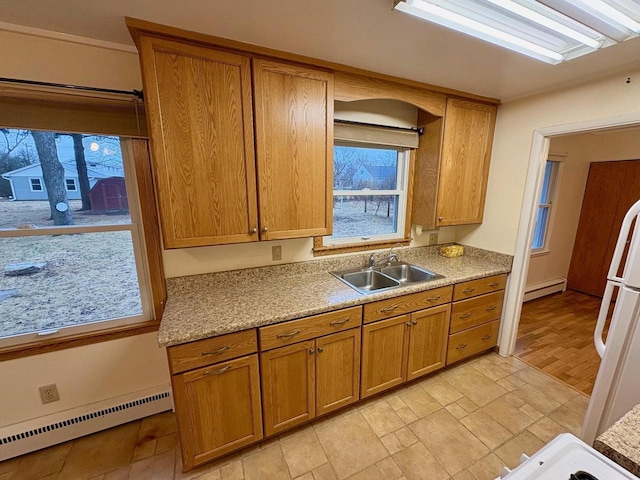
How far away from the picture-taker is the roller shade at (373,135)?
2004 millimetres

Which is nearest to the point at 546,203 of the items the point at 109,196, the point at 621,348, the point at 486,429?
the point at 621,348

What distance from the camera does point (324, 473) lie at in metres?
1.49

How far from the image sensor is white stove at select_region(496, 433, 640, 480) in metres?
0.59

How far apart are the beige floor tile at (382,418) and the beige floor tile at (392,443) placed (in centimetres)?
3

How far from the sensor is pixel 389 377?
77.2 inches

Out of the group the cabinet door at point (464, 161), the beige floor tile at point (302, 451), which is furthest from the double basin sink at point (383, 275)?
the beige floor tile at point (302, 451)

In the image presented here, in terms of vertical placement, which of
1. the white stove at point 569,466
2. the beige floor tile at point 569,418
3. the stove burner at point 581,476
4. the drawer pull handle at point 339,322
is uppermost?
the stove burner at point 581,476

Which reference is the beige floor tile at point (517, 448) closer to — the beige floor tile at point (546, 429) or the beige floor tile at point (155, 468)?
A: the beige floor tile at point (546, 429)

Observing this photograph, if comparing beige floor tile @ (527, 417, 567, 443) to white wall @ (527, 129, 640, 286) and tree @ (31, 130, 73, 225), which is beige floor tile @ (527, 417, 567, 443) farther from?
tree @ (31, 130, 73, 225)

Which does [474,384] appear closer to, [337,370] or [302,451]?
[337,370]

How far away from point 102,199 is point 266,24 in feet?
4.42

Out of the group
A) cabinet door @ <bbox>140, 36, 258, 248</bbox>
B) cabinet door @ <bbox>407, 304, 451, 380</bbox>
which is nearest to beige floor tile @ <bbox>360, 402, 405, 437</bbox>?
cabinet door @ <bbox>407, 304, 451, 380</bbox>

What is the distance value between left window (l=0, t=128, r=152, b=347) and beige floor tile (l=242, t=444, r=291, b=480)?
115cm

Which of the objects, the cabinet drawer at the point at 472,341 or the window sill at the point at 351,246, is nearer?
the window sill at the point at 351,246
